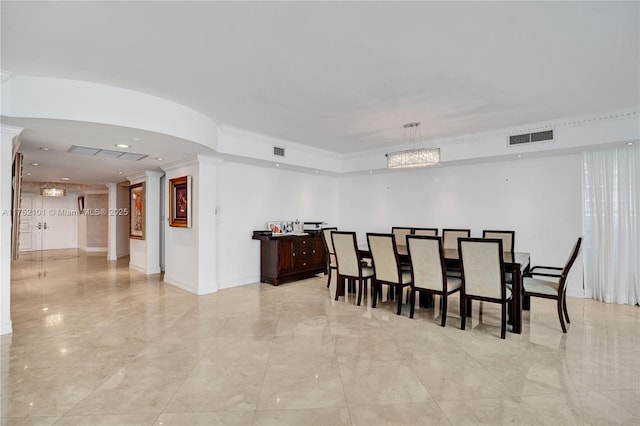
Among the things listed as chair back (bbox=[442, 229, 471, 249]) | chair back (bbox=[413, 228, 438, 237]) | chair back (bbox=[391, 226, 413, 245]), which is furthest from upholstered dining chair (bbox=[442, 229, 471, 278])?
chair back (bbox=[391, 226, 413, 245])

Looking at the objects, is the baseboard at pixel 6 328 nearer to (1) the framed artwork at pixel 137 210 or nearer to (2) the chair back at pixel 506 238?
(1) the framed artwork at pixel 137 210

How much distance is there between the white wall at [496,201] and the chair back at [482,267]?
254cm

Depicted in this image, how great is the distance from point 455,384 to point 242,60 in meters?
3.21

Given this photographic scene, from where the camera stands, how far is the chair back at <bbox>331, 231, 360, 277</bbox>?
14.7ft

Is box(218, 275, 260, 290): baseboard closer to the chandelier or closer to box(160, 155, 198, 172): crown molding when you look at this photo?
box(160, 155, 198, 172): crown molding

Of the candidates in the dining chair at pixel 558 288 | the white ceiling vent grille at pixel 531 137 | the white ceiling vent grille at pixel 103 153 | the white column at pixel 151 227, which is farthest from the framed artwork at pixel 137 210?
the white ceiling vent grille at pixel 531 137

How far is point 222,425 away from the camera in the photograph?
1934 millimetres

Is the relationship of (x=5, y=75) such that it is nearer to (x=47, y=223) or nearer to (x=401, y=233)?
(x=401, y=233)

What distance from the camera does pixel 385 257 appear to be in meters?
4.17

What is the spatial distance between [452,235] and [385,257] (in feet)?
6.56

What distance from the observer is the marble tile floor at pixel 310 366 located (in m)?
2.06

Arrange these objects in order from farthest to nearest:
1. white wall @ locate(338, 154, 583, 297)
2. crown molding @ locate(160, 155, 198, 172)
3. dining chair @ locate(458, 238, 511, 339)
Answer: crown molding @ locate(160, 155, 198, 172), white wall @ locate(338, 154, 583, 297), dining chair @ locate(458, 238, 511, 339)

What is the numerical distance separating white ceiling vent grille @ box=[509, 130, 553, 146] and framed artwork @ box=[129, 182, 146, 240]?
7.34 metres

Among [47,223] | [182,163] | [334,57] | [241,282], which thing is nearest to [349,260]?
[241,282]
